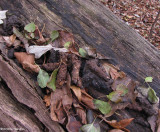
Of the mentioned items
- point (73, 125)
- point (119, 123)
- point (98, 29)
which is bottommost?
point (73, 125)

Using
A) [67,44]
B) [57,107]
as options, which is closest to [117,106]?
[57,107]

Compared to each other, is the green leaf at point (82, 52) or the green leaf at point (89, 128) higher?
the green leaf at point (82, 52)

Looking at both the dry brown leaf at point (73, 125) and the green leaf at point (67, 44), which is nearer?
the dry brown leaf at point (73, 125)

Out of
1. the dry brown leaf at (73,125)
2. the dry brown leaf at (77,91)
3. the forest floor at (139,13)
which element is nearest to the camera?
the dry brown leaf at (73,125)

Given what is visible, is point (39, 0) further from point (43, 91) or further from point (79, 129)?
point (79, 129)

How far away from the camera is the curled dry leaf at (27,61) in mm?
1656

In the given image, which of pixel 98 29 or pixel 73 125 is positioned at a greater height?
pixel 98 29

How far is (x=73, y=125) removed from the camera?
1.50m

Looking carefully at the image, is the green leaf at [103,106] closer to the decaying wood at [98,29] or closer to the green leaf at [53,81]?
the green leaf at [53,81]

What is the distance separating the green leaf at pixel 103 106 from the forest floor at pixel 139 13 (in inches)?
203

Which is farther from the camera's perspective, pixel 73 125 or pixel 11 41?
pixel 11 41

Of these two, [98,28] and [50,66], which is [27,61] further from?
[98,28]

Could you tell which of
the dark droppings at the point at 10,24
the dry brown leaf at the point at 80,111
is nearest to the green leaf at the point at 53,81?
the dry brown leaf at the point at 80,111

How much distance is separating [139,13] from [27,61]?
7122 mm
